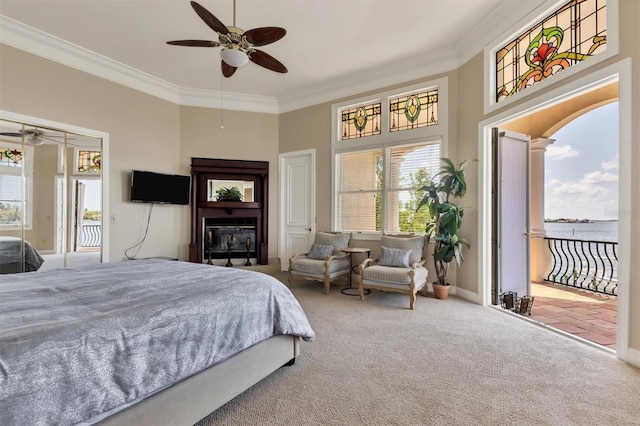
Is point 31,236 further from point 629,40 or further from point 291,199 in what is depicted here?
point 629,40

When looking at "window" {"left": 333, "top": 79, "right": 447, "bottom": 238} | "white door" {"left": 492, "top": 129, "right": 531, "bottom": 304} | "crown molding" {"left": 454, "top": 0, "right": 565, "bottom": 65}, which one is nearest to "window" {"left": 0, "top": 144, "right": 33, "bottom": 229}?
"window" {"left": 333, "top": 79, "right": 447, "bottom": 238}

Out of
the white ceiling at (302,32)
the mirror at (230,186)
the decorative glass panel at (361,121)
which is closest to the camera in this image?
the white ceiling at (302,32)

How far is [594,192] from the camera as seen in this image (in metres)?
5.77

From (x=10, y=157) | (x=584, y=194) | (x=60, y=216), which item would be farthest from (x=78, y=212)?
(x=584, y=194)

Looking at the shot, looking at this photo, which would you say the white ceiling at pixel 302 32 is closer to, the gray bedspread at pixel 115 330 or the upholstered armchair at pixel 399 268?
the upholstered armchair at pixel 399 268

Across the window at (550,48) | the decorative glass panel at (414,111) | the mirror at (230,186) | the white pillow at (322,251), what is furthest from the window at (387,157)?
the mirror at (230,186)

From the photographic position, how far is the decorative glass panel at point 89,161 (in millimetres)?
4375

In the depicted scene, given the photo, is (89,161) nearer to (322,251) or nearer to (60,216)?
(60,216)

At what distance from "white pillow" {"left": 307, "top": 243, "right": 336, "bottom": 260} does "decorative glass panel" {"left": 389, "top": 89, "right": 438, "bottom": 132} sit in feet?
7.36

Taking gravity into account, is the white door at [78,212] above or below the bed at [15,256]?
above

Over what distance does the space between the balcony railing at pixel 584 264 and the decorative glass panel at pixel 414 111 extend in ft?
10.3

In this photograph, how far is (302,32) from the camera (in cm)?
393

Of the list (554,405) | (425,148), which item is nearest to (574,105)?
(425,148)

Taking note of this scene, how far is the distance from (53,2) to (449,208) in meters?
5.27
